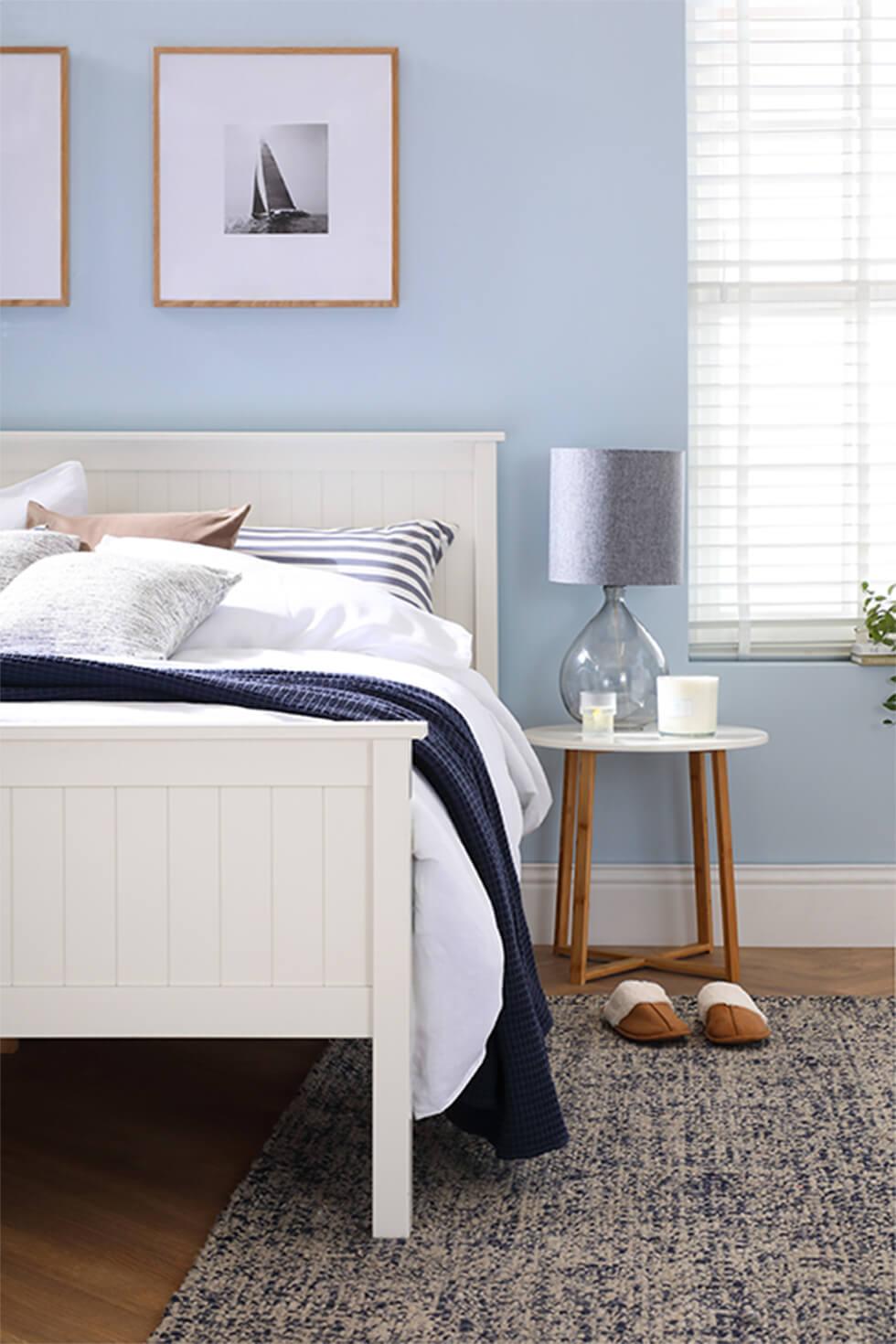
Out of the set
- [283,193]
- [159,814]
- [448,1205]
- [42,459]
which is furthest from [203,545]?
[448,1205]

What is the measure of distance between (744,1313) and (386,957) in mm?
551

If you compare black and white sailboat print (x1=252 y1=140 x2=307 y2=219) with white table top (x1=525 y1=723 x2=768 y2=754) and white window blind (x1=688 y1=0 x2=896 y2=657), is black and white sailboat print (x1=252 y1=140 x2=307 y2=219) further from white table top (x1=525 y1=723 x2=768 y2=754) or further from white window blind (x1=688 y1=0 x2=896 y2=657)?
white table top (x1=525 y1=723 x2=768 y2=754)

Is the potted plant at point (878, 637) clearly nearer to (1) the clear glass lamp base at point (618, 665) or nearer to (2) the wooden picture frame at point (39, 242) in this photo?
(1) the clear glass lamp base at point (618, 665)

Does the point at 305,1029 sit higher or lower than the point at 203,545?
lower

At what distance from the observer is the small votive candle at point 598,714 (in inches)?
113

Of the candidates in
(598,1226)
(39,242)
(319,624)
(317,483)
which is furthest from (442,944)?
(39,242)

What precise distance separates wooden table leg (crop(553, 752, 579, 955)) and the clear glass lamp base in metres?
0.12

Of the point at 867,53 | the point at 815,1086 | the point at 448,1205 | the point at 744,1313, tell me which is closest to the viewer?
the point at 744,1313

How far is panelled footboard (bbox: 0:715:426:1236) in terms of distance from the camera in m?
1.63

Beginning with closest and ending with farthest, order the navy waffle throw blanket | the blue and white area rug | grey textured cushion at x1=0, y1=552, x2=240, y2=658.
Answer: the blue and white area rug, the navy waffle throw blanket, grey textured cushion at x1=0, y1=552, x2=240, y2=658

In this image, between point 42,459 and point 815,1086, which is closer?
point 815,1086

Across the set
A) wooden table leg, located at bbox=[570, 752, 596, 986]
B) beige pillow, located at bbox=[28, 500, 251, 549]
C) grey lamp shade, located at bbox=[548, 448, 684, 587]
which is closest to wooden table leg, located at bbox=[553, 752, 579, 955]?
wooden table leg, located at bbox=[570, 752, 596, 986]

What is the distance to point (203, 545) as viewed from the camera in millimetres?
2768

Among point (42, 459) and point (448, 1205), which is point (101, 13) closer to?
point (42, 459)
